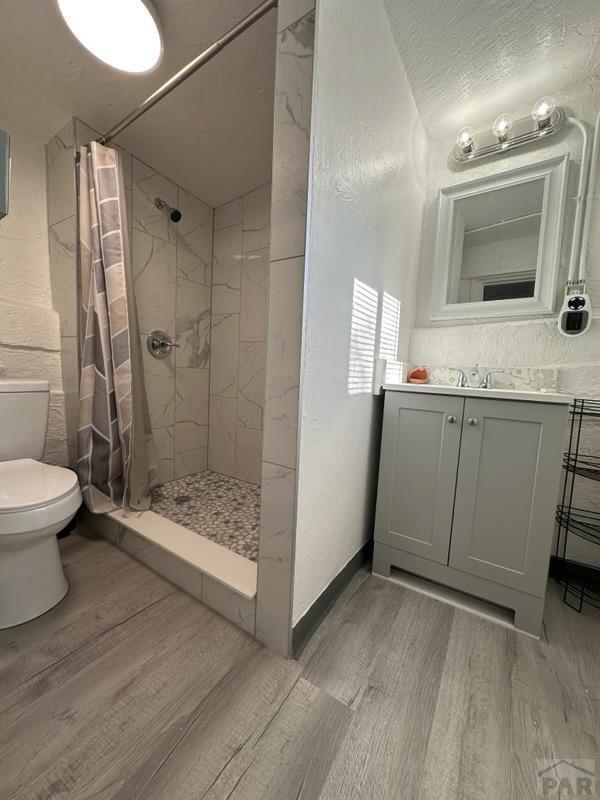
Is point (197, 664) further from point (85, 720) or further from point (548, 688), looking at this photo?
point (548, 688)

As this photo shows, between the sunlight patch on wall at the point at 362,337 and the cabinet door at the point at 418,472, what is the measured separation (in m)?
0.17

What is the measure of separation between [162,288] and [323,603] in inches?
76.7

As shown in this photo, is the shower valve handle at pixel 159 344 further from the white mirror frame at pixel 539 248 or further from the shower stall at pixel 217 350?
the white mirror frame at pixel 539 248

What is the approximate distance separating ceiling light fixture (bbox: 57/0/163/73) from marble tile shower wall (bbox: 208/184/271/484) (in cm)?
91

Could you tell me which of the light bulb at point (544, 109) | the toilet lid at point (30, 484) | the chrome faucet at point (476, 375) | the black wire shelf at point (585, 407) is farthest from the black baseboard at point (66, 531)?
the light bulb at point (544, 109)

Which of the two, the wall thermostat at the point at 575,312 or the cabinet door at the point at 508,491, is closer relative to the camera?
the cabinet door at the point at 508,491

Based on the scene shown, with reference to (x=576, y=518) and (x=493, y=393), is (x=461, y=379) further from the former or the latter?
(x=576, y=518)

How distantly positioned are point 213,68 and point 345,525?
1.90 m

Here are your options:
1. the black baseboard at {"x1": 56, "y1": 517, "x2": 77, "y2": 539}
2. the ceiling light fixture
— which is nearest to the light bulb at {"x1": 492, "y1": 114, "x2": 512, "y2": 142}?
the ceiling light fixture

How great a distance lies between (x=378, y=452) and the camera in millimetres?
1458

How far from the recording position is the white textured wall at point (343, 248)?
33.1 inches

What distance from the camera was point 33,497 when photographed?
1009 millimetres

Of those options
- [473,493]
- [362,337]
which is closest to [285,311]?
[362,337]

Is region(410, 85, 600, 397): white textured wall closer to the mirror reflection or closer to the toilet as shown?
the mirror reflection
